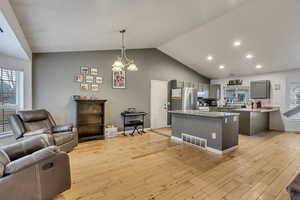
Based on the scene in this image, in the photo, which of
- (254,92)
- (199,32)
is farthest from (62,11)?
(254,92)

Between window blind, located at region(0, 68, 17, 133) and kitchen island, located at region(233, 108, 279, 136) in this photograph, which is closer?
window blind, located at region(0, 68, 17, 133)

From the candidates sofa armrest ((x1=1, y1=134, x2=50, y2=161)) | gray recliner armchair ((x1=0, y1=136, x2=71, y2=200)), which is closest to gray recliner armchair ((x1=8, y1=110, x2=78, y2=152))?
sofa armrest ((x1=1, y1=134, x2=50, y2=161))

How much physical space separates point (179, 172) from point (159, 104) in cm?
392

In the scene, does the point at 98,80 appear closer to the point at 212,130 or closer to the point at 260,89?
the point at 212,130

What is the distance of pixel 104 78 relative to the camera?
5.04m

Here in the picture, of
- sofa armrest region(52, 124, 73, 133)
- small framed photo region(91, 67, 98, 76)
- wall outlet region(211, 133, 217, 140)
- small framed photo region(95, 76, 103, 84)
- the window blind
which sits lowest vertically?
wall outlet region(211, 133, 217, 140)

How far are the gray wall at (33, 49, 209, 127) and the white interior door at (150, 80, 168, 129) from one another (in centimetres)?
23

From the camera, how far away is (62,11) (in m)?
2.44

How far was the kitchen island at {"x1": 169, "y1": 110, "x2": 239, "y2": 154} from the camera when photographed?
3396 mm

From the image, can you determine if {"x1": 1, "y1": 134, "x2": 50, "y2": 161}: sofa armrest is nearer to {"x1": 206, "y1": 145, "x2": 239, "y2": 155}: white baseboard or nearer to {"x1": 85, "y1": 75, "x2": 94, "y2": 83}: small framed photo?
{"x1": 85, "y1": 75, "x2": 94, "y2": 83}: small framed photo

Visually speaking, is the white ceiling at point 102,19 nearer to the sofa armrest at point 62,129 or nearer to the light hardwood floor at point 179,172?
the sofa armrest at point 62,129

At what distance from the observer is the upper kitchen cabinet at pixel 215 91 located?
773 centimetres

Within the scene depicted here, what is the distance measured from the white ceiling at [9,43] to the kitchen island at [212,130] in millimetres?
3880

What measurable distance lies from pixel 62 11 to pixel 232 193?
373 centimetres
